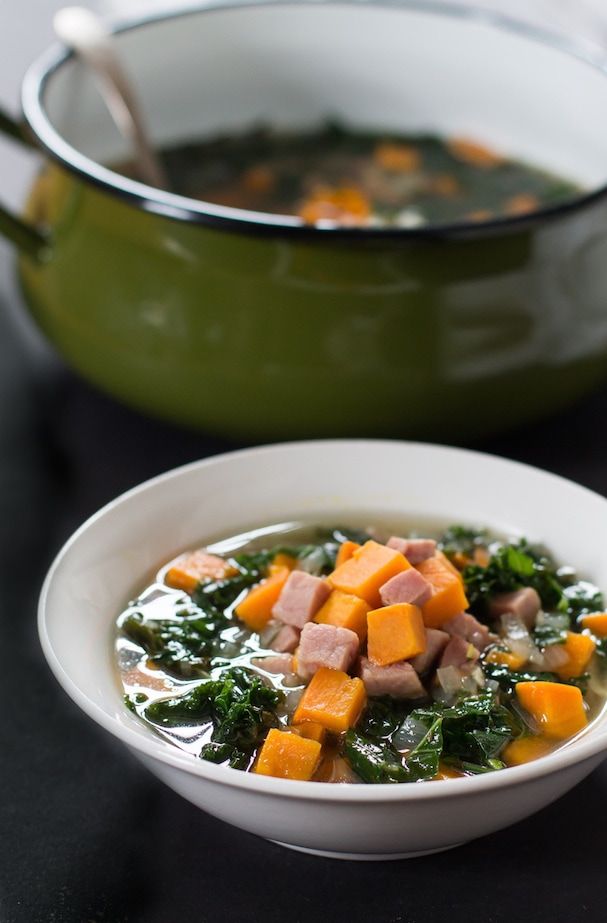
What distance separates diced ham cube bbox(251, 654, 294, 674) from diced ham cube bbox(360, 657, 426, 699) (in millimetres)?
92

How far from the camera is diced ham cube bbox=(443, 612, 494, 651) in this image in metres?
1.25

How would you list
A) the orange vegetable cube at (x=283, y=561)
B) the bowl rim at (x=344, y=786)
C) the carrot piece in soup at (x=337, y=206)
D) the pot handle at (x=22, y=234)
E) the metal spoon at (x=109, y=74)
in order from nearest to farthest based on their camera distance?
the bowl rim at (x=344, y=786), the orange vegetable cube at (x=283, y=561), the pot handle at (x=22, y=234), the metal spoon at (x=109, y=74), the carrot piece in soup at (x=337, y=206)

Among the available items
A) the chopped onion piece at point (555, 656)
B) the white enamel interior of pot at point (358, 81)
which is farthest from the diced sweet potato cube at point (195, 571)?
the white enamel interior of pot at point (358, 81)

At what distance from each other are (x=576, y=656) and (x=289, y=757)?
357 millimetres

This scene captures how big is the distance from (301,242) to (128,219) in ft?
0.85

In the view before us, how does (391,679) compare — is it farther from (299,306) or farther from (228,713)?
(299,306)

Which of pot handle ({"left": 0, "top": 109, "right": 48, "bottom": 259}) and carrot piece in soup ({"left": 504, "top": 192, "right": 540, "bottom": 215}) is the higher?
carrot piece in soup ({"left": 504, "top": 192, "right": 540, "bottom": 215})

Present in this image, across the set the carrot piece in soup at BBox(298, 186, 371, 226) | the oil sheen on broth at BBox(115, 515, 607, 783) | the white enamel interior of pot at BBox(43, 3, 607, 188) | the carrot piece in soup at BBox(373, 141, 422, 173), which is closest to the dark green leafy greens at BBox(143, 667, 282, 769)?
the oil sheen on broth at BBox(115, 515, 607, 783)

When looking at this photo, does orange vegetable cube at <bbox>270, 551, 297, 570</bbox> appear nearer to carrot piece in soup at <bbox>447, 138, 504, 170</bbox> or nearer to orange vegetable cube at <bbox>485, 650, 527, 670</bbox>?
orange vegetable cube at <bbox>485, 650, 527, 670</bbox>

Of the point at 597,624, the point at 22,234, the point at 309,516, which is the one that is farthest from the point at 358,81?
the point at 597,624

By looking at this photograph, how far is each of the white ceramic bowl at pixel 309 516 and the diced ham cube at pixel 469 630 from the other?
0.15m

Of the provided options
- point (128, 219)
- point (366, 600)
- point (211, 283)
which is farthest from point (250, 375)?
point (366, 600)

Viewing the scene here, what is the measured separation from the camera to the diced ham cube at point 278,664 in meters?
1.24

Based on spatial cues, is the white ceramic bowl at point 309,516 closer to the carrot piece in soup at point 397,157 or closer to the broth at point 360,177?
the broth at point 360,177
